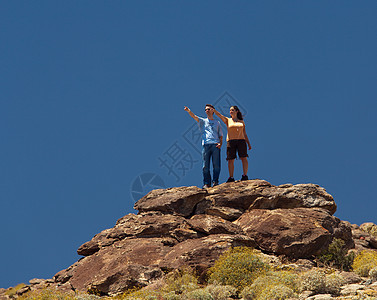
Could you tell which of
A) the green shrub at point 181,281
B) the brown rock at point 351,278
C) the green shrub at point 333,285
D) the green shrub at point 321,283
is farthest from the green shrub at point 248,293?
the brown rock at point 351,278

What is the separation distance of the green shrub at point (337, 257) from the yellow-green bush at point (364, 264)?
0.96ft

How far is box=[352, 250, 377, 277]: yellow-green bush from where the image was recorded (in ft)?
52.7

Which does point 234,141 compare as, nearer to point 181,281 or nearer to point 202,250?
point 202,250

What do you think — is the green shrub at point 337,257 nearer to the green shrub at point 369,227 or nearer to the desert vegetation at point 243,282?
the desert vegetation at point 243,282

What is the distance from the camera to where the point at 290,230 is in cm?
1750

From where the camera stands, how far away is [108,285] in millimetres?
15953

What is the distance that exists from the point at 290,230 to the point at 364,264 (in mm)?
2666

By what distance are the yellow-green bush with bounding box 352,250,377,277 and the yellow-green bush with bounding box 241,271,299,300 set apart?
2.96m

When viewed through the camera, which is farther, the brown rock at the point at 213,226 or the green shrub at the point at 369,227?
the green shrub at the point at 369,227

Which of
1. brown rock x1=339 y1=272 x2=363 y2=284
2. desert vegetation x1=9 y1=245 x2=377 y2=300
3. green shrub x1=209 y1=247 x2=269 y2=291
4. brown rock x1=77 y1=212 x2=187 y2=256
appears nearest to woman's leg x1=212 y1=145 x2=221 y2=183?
brown rock x1=77 y1=212 x2=187 y2=256

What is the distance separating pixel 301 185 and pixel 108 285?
8.73m

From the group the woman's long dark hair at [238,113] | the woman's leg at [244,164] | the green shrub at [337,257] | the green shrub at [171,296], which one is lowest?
the green shrub at [171,296]

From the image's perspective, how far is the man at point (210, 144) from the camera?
854 inches

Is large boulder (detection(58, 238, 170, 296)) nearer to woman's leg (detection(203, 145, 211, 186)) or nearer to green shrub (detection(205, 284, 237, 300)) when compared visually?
green shrub (detection(205, 284, 237, 300))
